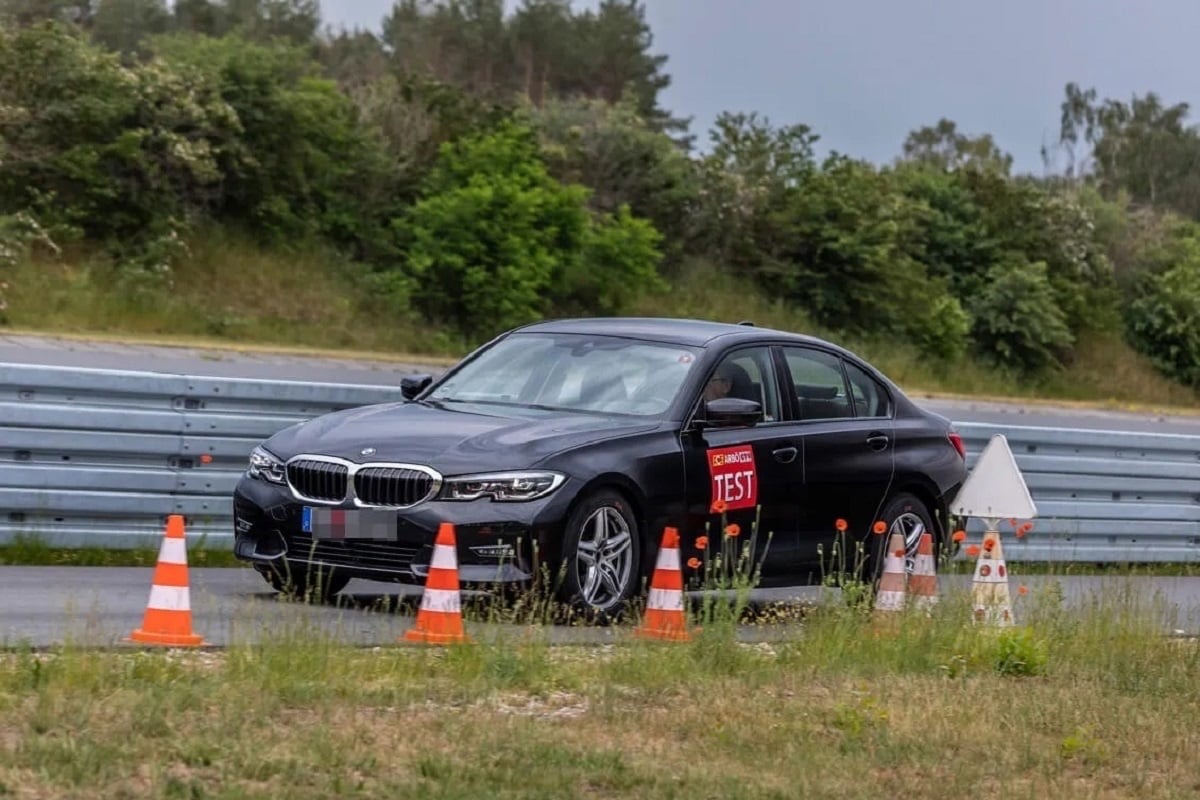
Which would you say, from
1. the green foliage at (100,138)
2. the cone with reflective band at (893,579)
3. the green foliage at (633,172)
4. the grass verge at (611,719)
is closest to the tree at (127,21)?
the green foliage at (633,172)

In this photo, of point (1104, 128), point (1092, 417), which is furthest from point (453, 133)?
point (1104, 128)

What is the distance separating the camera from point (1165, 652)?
31.9 feet

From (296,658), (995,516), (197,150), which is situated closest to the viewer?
(296,658)

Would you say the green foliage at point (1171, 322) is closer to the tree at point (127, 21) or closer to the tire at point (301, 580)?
the tree at point (127, 21)

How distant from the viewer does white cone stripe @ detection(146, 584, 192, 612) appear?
8.09m

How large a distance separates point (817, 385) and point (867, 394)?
19.0 inches

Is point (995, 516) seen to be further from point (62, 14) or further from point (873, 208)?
point (62, 14)

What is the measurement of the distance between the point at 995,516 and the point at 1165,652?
1363 mm

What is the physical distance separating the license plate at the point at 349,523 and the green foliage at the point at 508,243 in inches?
1105

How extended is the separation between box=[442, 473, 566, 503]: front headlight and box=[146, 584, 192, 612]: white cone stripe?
167 centimetres

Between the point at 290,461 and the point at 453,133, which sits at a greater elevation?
the point at 453,133

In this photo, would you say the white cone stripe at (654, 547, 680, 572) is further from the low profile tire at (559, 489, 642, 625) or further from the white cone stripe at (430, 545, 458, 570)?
the white cone stripe at (430, 545, 458, 570)

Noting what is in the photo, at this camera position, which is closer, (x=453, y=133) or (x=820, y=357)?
(x=820, y=357)

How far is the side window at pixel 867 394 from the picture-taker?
11805 millimetres
